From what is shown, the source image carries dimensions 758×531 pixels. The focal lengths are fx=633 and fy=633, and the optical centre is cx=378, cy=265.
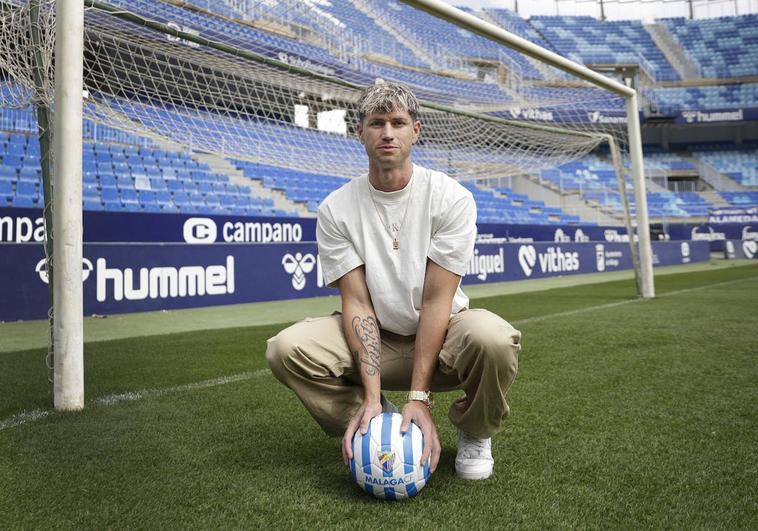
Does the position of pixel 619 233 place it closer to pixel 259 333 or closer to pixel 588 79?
pixel 588 79

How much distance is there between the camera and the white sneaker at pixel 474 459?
2.00 metres

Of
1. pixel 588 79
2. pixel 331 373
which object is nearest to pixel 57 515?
pixel 331 373

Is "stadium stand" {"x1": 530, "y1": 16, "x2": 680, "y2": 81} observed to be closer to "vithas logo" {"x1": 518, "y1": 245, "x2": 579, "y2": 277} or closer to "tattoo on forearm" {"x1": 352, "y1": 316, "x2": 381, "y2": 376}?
"vithas logo" {"x1": 518, "y1": 245, "x2": 579, "y2": 277}

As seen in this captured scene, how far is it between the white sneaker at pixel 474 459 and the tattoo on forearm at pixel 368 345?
1.24 feet

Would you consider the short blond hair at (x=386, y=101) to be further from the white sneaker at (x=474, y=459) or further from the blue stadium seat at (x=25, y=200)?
the blue stadium seat at (x=25, y=200)

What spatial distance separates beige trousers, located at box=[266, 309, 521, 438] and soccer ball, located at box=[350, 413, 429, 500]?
0.26 meters

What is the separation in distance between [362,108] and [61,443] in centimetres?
171

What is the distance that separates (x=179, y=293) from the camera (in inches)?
316

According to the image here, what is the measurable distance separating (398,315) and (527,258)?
40.0 ft

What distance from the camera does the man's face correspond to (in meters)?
2.04

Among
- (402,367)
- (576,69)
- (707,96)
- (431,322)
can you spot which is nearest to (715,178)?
(707,96)

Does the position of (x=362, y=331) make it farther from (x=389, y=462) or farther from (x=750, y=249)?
(x=750, y=249)

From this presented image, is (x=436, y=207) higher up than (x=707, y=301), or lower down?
higher up

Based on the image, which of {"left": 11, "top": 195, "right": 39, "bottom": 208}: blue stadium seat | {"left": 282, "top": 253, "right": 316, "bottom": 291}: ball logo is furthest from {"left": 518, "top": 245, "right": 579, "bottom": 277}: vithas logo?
{"left": 11, "top": 195, "right": 39, "bottom": 208}: blue stadium seat
